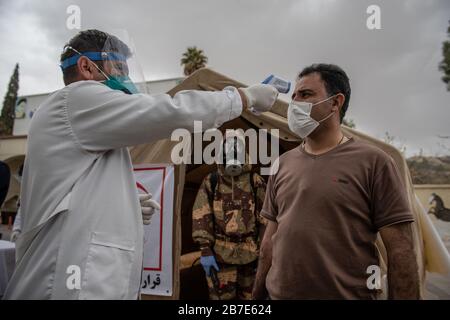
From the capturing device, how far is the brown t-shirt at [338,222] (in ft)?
5.41

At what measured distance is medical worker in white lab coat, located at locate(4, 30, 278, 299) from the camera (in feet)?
4.14

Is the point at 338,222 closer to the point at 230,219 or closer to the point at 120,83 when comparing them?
the point at 120,83

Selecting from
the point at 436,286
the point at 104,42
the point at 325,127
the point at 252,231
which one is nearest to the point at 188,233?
the point at 252,231

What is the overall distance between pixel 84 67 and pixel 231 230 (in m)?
2.31

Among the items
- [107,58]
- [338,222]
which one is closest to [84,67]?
[107,58]

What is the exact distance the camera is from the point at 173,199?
3387 millimetres

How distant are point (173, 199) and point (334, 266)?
2.03 metres

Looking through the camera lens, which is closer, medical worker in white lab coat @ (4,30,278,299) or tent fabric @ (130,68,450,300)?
medical worker in white lab coat @ (4,30,278,299)

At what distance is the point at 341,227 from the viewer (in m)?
1.68

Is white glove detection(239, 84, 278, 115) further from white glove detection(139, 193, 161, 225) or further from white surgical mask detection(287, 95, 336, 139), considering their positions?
white glove detection(139, 193, 161, 225)

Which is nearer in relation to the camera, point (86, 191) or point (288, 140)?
point (86, 191)

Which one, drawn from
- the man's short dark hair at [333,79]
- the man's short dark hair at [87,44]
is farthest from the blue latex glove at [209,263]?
the man's short dark hair at [87,44]

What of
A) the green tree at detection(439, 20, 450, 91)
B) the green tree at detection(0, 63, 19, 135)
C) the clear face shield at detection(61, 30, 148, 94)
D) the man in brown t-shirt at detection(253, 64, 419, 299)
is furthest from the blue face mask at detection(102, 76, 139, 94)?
the green tree at detection(0, 63, 19, 135)

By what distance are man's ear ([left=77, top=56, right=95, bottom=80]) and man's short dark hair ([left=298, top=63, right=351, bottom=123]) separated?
136cm
